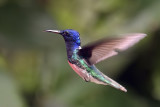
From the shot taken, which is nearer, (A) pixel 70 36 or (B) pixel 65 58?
(A) pixel 70 36

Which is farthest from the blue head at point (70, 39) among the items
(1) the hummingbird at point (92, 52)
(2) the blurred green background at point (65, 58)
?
(2) the blurred green background at point (65, 58)

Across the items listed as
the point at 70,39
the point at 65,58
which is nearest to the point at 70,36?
the point at 70,39

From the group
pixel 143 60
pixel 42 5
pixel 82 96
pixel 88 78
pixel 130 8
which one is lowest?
pixel 82 96

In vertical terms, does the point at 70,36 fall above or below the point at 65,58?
above

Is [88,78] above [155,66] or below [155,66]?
above

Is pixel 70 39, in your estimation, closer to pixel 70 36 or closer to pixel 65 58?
pixel 70 36

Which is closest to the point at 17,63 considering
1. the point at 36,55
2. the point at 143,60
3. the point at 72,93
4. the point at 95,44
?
the point at 36,55

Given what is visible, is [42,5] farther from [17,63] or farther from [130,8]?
[130,8]
